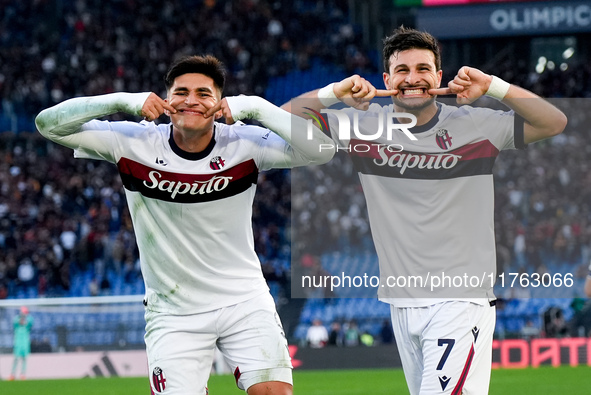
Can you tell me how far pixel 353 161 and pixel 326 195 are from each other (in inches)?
234

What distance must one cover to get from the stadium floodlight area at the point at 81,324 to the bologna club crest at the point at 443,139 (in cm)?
1252

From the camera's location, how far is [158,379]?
5.15 m

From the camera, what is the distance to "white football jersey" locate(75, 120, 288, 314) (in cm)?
518

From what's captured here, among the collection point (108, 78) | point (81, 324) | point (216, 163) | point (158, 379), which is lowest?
point (81, 324)

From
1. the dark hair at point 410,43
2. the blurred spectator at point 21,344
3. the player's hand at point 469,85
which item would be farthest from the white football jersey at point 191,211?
the blurred spectator at point 21,344

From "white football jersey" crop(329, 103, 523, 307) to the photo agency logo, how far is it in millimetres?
13

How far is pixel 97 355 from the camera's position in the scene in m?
16.8

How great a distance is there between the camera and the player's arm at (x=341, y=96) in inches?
191

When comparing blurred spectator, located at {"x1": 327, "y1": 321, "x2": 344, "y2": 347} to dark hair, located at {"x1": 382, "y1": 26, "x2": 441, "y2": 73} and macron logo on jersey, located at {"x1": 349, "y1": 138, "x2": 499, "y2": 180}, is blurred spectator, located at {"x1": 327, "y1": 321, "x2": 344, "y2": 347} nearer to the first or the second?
macron logo on jersey, located at {"x1": 349, "y1": 138, "x2": 499, "y2": 180}

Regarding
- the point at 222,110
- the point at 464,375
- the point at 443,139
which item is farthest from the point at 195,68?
the point at 464,375

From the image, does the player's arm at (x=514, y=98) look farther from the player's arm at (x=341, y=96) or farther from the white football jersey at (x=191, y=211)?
the white football jersey at (x=191, y=211)

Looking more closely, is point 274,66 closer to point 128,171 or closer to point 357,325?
point 357,325

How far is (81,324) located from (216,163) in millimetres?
12351

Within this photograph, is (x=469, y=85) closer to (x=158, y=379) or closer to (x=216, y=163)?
(x=216, y=163)
